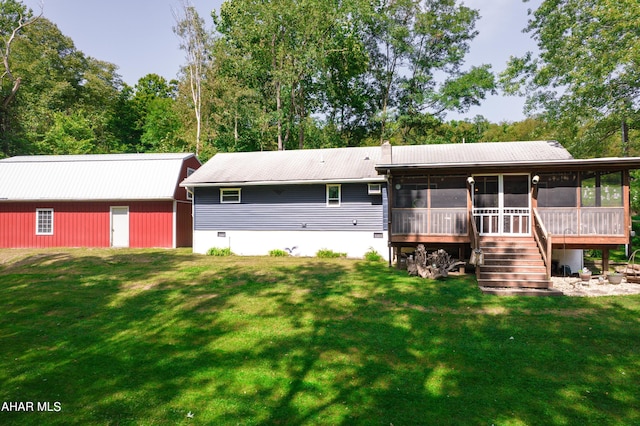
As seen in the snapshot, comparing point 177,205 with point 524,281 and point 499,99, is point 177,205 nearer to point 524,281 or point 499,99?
point 524,281

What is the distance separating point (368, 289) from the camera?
10.1 m

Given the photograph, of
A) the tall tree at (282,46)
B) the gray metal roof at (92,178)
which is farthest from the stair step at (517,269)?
the tall tree at (282,46)

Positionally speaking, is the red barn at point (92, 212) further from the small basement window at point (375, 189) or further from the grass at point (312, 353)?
the small basement window at point (375, 189)

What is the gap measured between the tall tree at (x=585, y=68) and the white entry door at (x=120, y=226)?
24.4m

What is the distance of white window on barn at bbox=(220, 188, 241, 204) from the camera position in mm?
17188

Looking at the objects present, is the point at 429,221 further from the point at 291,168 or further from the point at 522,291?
the point at 291,168

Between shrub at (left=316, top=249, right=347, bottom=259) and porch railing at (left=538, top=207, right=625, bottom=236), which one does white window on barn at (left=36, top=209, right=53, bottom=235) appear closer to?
shrub at (left=316, top=249, right=347, bottom=259)

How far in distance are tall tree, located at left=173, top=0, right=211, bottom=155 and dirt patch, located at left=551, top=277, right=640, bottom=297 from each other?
87.4 ft

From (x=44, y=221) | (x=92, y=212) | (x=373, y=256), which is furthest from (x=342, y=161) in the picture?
(x=44, y=221)

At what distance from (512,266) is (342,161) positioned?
31.4 feet

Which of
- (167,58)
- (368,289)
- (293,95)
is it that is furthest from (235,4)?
(368,289)

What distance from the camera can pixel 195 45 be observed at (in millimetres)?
28203

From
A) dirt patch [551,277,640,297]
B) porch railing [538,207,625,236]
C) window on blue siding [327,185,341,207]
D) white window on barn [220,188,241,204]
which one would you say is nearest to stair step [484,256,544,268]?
dirt patch [551,277,640,297]

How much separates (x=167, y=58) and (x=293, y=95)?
10710 millimetres
